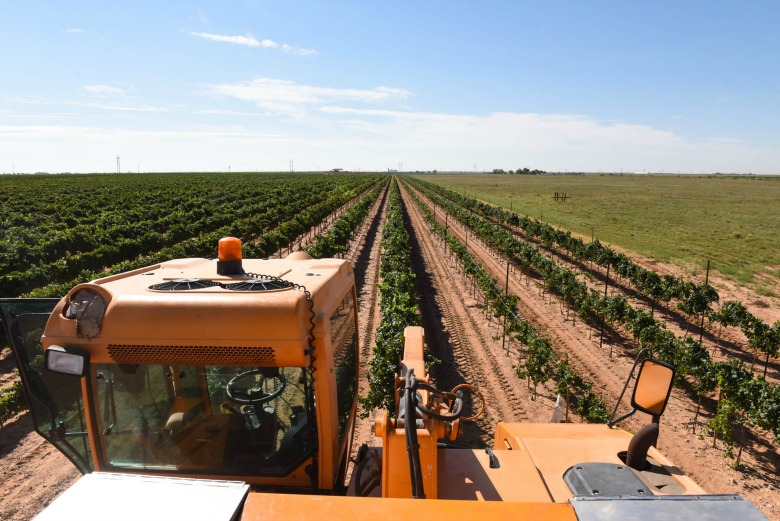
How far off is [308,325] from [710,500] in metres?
2.09

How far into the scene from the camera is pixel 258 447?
3248mm

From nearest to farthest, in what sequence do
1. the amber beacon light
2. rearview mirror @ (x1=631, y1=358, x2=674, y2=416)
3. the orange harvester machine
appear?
1. the orange harvester machine
2. rearview mirror @ (x1=631, y1=358, x2=674, y2=416)
3. the amber beacon light

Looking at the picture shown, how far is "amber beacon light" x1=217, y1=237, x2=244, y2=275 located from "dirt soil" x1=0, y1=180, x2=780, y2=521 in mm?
6123

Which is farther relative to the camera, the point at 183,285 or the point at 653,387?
the point at 183,285

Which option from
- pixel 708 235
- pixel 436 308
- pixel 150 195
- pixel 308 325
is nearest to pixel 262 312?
pixel 308 325

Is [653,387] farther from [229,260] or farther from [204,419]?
[229,260]

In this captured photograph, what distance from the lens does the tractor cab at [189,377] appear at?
2.83 meters

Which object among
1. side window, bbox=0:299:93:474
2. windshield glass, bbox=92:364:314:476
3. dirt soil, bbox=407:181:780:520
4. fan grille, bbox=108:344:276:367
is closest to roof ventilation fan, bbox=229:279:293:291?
fan grille, bbox=108:344:276:367

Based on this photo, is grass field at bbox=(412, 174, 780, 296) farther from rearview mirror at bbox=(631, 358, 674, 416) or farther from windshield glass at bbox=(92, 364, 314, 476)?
windshield glass at bbox=(92, 364, 314, 476)

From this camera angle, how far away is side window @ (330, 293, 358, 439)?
12.4 feet

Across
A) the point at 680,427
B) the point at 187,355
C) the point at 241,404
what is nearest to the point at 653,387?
the point at 241,404

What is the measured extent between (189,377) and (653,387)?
3042 millimetres

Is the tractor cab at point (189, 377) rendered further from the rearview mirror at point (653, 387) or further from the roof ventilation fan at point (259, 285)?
the rearview mirror at point (653, 387)

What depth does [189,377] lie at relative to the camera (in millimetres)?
3107
